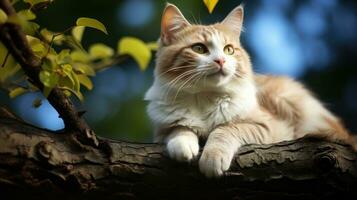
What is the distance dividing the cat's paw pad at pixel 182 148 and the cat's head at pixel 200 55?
34 cm

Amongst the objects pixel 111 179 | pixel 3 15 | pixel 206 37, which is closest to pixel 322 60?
pixel 206 37

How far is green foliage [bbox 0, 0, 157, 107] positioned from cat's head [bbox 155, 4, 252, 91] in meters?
0.53

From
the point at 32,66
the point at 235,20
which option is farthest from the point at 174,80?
the point at 32,66

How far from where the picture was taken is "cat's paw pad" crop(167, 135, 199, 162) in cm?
199

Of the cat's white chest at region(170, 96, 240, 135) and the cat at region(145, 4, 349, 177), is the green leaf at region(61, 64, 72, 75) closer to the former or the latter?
the cat at region(145, 4, 349, 177)

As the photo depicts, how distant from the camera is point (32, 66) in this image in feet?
5.23

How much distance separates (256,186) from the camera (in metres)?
1.97

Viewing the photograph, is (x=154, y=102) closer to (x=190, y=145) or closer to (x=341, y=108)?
(x=190, y=145)

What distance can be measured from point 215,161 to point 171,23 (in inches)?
37.3

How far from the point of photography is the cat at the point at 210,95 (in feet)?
7.93

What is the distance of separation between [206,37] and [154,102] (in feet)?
1.25

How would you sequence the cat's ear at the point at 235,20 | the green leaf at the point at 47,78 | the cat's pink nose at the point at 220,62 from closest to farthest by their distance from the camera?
the green leaf at the point at 47,78 → the cat's pink nose at the point at 220,62 → the cat's ear at the point at 235,20

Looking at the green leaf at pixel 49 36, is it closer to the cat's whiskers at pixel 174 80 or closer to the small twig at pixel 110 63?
the small twig at pixel 110 63

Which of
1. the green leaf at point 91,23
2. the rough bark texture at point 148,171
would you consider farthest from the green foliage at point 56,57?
the rough bark texture at point 148,171
